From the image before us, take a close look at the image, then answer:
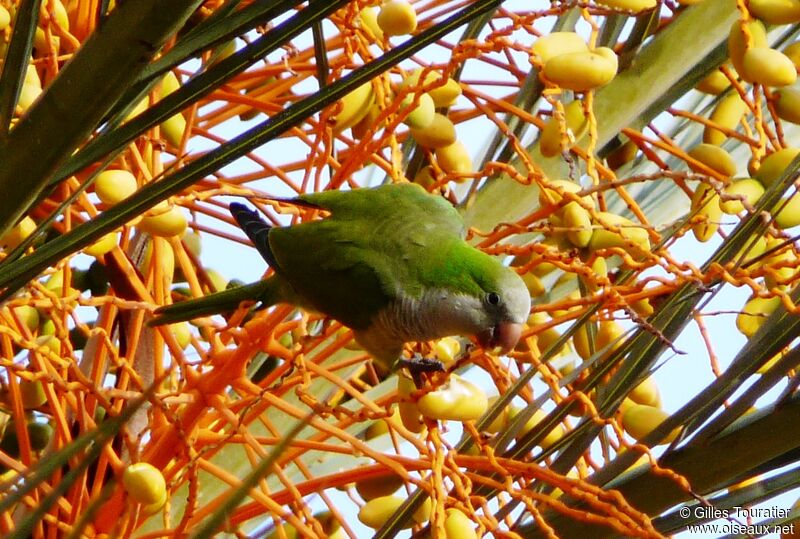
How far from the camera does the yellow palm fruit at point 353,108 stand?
1172 mm

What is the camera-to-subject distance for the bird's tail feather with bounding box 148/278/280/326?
43.3 inches

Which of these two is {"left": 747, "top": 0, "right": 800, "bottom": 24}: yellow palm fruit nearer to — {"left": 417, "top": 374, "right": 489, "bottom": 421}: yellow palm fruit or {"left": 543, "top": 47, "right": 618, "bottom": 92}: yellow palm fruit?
{"left": 543, "top": 47, "right": 618, "bottom": 92}: yellow palm fruit

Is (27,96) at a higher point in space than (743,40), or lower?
lower

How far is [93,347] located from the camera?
3.84 ft

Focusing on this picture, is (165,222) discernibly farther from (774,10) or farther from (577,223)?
(774,10)

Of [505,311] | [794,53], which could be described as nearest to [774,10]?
[794,53]

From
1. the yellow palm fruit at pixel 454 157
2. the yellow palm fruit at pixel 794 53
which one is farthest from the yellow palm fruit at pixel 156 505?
the yellow palm fruit at pixel 794 53

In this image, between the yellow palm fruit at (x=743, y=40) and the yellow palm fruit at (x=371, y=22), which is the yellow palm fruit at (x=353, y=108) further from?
the yellow palm fruit at (x=743, y=40)

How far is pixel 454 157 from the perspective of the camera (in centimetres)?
123

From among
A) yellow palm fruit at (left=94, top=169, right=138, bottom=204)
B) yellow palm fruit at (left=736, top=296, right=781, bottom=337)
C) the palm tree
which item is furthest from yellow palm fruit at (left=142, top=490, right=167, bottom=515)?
yellow palm fruit at (left=736, top=296, right=781, bottom=337)

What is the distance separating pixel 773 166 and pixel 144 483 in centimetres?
69

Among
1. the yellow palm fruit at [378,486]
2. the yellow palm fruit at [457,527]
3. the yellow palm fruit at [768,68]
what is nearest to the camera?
the yellow palm fruit at [457,527]

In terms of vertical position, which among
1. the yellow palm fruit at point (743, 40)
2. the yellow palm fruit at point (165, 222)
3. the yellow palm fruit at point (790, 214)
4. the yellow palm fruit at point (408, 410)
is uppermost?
the yellow palm fruit at point (743, 40)

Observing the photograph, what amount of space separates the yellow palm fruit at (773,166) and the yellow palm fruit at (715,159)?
3.4 inches
